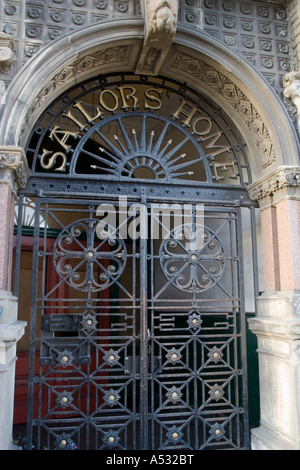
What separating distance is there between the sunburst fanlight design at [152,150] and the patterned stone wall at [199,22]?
1.03 meters

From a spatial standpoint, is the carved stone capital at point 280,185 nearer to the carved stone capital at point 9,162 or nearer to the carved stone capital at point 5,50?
the carved stone capital at point 9,162

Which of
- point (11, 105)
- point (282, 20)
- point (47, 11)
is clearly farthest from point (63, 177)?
point (282, 20)

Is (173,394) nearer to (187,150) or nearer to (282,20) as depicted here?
(187,150)

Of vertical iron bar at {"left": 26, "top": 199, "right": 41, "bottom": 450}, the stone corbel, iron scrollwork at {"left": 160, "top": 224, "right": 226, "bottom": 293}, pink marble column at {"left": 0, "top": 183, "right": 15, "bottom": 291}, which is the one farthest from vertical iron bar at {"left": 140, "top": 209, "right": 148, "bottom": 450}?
the stone corbel

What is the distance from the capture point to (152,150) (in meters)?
5.33

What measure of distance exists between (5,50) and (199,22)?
84.6 inches

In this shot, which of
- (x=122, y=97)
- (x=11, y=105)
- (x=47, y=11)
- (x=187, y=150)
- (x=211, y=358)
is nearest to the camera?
(x=11, y=105)

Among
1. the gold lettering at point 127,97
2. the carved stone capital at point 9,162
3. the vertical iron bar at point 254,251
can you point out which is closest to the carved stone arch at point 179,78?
the carved stone capital at point 9,162

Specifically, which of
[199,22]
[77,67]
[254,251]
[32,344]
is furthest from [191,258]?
[199,22]

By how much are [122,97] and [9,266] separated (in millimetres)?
2357

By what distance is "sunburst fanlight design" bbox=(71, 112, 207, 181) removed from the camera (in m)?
4.61

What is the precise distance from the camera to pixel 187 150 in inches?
258

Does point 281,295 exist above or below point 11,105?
below

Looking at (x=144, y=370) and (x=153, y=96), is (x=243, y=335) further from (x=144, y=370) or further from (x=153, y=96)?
(x=153, y=96)
